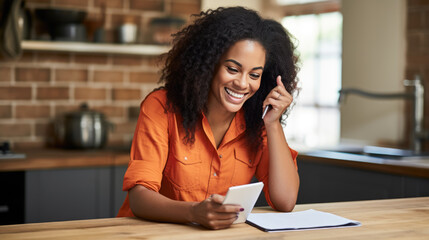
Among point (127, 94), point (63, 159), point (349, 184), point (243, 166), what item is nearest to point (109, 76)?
point (127, 94)

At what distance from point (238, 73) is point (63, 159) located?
150cm

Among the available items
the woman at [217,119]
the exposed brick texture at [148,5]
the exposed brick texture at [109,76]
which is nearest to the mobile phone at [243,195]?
the woman at [217,119]

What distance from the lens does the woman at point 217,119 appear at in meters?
1.68

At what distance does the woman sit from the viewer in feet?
5.50

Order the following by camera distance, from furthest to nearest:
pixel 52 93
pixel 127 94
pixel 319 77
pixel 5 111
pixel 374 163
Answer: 1. pixel 319 77
2. pixel 127 94
3. pixel 52 93
4. pixel 5 111
5. pixel 374 163

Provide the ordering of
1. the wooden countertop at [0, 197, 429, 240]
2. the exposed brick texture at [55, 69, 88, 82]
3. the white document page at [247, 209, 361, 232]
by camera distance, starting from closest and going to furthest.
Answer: the wooden countertop at [0, 197, 429, 240] < the white document page at [247, 209, 361, 232] < the exposed brick texture at [55, 69, 88, 82]

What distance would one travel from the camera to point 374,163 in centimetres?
261

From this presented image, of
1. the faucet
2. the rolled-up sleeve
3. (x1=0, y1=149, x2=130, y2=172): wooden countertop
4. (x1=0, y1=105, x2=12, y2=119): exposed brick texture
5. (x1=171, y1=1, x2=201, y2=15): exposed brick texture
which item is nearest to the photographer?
the rolled-up sleeve

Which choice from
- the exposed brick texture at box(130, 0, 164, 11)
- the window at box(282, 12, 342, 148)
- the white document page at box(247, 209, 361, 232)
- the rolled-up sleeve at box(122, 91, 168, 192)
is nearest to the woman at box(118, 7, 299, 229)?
the rolled-up sleeve at box(122, 91, 168, 192)

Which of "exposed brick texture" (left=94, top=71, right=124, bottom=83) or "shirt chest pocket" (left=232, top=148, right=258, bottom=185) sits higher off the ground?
"exposed brick texture" (left=94, top=71, right=124, bottom=83)

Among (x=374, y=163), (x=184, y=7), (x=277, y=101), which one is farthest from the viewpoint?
(x=184, y=7)

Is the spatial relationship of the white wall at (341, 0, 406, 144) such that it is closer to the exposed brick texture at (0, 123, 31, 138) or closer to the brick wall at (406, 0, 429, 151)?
the brick wall at (406, 0, 429, 151)

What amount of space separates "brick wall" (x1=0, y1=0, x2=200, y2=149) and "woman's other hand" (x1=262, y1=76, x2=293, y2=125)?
6.16 ft

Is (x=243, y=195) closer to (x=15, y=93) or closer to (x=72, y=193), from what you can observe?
(x=72, y=193)
